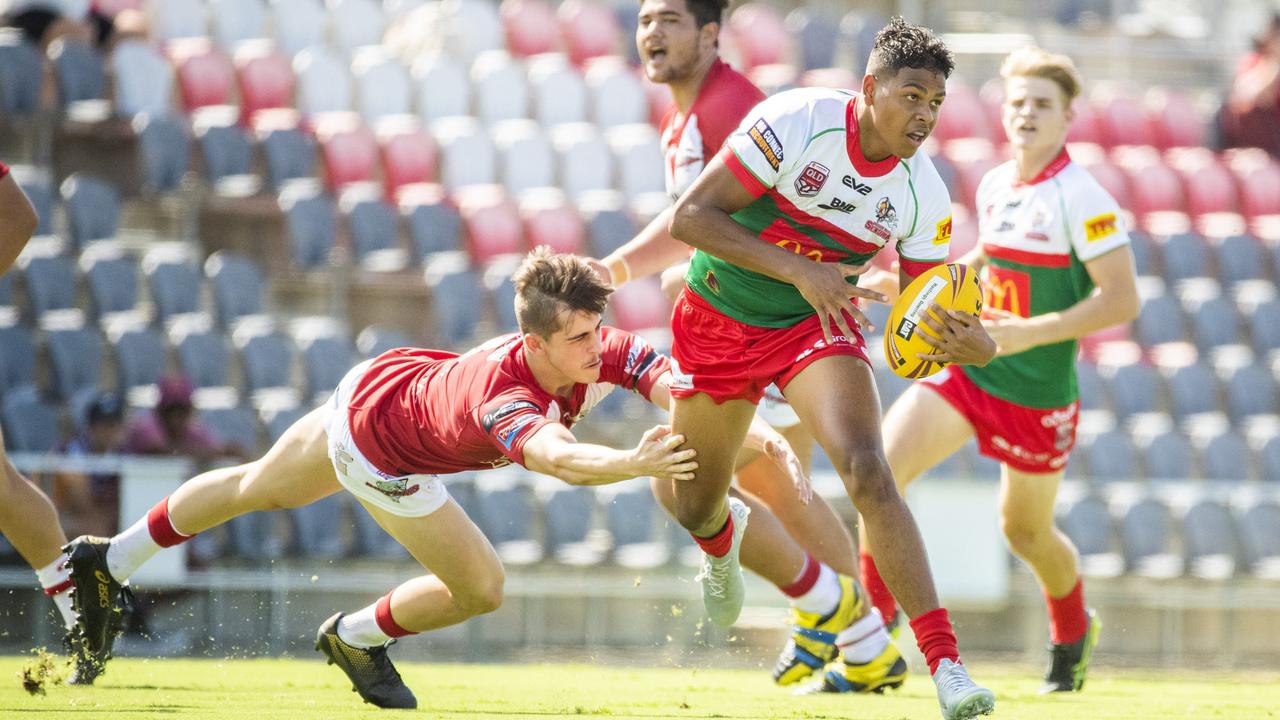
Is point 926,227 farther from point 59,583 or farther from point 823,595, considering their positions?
point 59,583

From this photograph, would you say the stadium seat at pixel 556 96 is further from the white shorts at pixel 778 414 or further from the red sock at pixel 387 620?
the red sock at pixel 387 620

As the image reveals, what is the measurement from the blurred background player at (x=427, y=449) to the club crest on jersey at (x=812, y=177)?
746 millimetres

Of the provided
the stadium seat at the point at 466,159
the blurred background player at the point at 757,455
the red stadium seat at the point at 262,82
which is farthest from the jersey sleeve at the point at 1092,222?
the red stadium seat at the point at 262,82

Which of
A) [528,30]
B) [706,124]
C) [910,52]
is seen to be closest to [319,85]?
[528,30]

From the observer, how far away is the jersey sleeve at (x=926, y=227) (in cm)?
528

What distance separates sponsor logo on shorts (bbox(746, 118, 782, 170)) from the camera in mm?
5094

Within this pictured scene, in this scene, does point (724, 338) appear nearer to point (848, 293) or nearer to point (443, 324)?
point (848, 293)

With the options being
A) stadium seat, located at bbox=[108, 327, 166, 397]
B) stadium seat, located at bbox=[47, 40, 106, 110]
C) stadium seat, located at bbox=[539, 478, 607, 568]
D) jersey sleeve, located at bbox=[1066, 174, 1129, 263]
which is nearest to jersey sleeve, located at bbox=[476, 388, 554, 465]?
jersey sleeve, located at bbox=[1066, 174, 1129, 263]

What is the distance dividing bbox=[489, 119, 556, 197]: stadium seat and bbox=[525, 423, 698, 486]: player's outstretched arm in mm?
8660

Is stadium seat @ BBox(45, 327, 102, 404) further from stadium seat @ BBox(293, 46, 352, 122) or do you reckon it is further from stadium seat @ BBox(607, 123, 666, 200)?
stadium seat @ BBox(607, 123, 666, 200)

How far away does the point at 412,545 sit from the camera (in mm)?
5699

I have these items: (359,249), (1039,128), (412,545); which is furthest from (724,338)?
(359,249)

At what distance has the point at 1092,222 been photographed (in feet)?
22.2

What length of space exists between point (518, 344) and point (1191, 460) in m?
8.82
